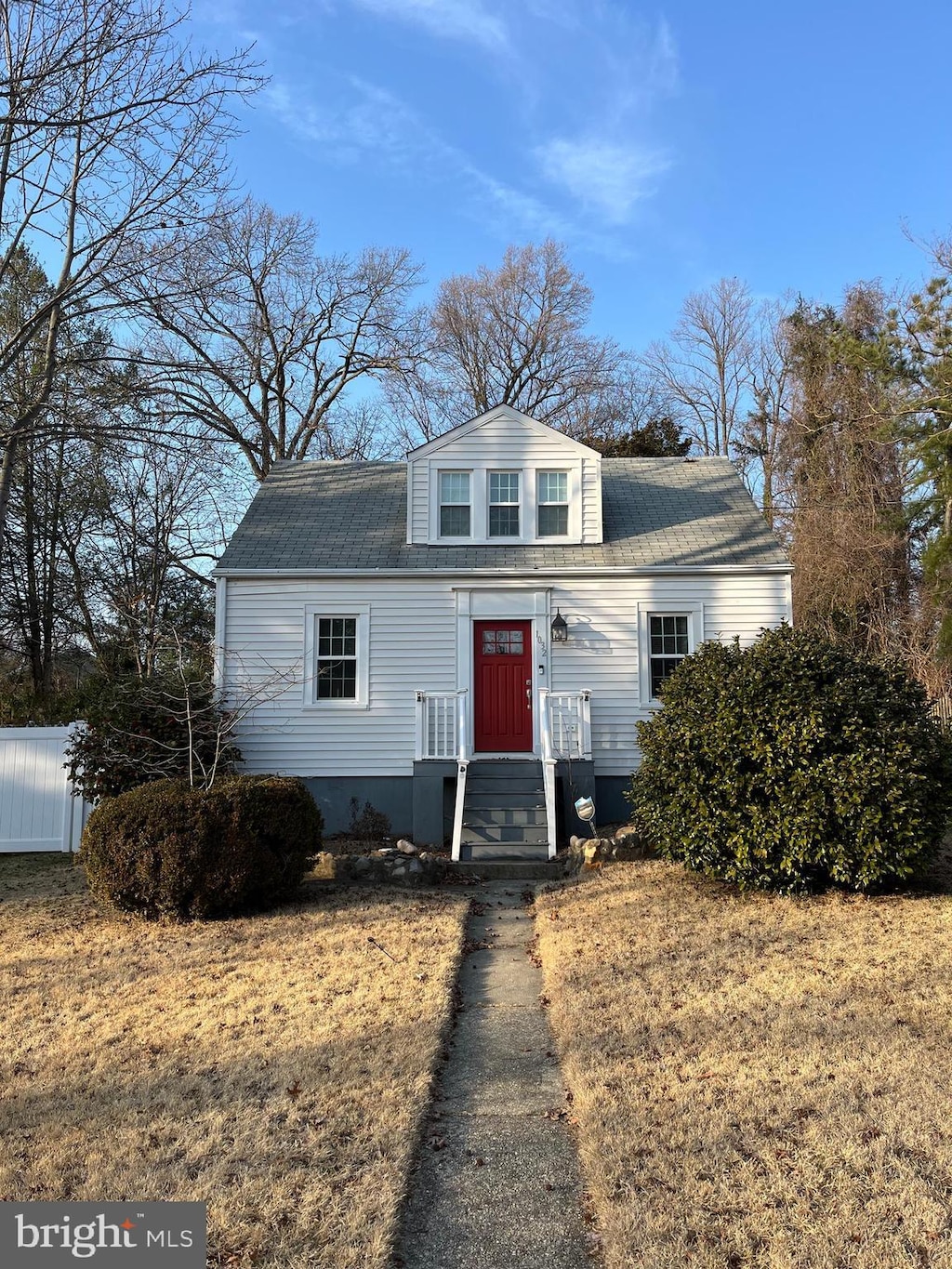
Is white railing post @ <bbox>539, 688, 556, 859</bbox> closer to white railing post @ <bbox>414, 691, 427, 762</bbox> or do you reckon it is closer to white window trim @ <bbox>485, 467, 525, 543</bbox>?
white railing post @ <bbox>414, 691, 427, 762</bbox>

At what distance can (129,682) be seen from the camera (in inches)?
472

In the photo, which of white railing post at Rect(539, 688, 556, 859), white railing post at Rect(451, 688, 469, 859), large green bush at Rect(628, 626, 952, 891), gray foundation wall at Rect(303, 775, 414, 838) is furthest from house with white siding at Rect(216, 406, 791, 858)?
large green bush at Rect(628, 626, 952, 891)

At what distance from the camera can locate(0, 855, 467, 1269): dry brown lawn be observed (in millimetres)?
3582

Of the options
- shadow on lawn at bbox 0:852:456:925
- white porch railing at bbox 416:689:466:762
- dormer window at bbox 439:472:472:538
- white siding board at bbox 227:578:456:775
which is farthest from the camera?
dormer window at bbox 439:472:472:538

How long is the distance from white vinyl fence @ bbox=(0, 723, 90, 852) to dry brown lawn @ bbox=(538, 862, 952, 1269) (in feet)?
24.1

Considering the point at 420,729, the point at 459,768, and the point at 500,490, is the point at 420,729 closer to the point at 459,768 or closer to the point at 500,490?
the point at 459,768

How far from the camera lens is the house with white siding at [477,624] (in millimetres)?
13148

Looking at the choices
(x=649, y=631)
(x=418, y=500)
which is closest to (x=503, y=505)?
(x=418, y=500)

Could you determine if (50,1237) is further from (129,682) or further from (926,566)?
(926,566)

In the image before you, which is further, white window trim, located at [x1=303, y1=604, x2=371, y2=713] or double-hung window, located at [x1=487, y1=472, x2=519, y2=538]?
double-hung window, located at [x1=487, y1=472, x2=519, y2=538]

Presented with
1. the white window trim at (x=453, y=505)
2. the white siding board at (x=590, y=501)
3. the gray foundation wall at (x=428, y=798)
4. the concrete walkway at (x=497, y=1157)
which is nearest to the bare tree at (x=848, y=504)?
the white siding board at (x=590, y=501)

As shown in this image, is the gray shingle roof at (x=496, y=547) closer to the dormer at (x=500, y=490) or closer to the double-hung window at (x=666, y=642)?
the dormer at (x=500, y=490)

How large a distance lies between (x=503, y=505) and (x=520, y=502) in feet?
0.90

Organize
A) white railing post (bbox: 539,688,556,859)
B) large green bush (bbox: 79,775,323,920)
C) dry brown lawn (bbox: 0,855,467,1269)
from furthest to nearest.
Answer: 1. white railing post (bbox: 539,688,556,859)
2. large green bush (bbox: 79,775,323,920)
3. dry brown lawn (bbox: 0,855,467,1269)
